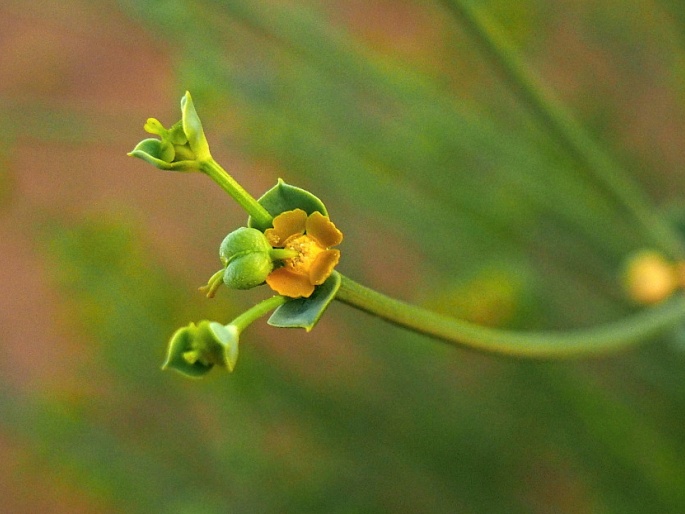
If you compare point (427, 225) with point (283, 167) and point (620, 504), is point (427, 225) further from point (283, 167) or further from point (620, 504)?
point (620, 504)

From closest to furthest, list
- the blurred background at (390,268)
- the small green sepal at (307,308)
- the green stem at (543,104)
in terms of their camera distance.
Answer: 1. the small green sepal at (307,308)
2. the green stem at (543,104)
3. the blurred background at (390,268)

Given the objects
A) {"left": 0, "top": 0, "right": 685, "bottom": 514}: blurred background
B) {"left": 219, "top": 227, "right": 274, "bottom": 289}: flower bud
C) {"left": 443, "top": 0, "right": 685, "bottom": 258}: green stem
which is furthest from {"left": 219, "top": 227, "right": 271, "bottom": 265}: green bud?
{"left": 0, "top": 0, "right": 685, "bottom": 514}: blurred background

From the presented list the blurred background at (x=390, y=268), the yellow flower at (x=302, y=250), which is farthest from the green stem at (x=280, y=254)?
the blurred background at (x=390, y=268)

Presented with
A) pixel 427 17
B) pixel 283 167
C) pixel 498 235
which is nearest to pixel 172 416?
pixel 283 167

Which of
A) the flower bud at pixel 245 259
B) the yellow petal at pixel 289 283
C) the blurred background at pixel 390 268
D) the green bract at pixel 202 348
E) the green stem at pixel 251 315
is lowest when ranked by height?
the blurred background at pixel 390 268

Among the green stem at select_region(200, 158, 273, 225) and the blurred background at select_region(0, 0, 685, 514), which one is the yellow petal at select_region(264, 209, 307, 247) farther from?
the blurred background at select_region(0, 0, 685, 514)

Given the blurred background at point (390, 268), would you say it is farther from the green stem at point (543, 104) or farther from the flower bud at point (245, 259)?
the flower bud at point (245, 259)
